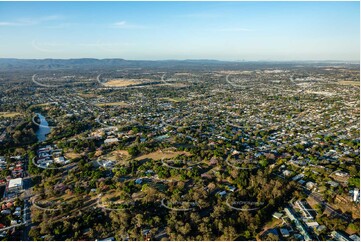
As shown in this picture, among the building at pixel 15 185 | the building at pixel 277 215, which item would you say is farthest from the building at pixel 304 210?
the building at pixel 15 185

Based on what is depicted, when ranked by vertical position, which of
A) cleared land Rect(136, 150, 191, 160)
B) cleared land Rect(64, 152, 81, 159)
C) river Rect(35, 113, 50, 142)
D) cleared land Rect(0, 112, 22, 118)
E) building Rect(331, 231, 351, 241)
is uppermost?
cleared land Rect(136, 150, 191, 160)

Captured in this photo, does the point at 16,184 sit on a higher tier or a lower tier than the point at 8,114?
higher

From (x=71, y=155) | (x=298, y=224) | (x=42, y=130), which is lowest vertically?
(x=42, y=130)

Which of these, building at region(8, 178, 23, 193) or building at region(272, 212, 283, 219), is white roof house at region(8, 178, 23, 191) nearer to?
building at region(8, 178, 23, 193)

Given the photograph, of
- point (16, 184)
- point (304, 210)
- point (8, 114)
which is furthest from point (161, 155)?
point (8, 114)

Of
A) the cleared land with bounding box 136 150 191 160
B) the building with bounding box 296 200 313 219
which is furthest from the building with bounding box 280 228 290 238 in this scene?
the cleared land with bounding box 136 150 191 160

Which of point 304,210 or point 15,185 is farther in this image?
point 15,185

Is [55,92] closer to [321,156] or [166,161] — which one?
[166,161]

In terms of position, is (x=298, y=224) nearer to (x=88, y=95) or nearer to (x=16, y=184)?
(x=16, y=184)

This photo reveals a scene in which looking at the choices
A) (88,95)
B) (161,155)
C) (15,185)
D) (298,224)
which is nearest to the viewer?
(298,224)
